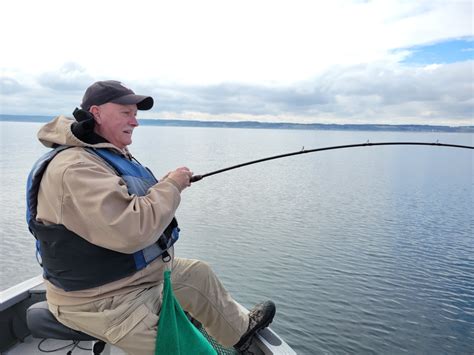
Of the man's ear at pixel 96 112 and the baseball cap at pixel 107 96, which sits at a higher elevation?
the baseball cap at pixel 107 96

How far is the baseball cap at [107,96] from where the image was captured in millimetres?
2466

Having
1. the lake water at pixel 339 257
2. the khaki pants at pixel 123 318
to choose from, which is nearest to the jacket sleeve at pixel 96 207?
the khaki pants at pixel 123 318

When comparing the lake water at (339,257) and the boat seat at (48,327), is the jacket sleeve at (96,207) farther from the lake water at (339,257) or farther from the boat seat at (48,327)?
the lake water at (339,257)

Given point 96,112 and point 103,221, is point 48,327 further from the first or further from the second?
point 96,112

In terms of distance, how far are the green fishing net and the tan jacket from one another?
0.30 m

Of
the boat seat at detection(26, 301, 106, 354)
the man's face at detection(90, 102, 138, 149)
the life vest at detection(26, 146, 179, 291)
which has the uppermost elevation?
the man's face at detection(90, 102, 138, 149)

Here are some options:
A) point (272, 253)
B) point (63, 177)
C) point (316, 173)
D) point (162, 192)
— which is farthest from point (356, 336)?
point (316, 173)

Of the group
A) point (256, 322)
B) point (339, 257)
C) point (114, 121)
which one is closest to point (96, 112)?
point (114, 121)

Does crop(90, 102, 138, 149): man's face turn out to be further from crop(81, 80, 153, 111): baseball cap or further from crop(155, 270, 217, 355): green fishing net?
crop(155, 270, 217, 355): green fishing net

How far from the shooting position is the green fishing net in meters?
2.26

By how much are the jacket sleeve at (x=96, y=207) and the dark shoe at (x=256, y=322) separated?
A: 144cm

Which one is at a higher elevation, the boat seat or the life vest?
the life vest

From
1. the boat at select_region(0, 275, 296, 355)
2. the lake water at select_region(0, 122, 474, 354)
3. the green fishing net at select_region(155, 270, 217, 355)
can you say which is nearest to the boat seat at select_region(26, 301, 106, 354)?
the green fishing net at select_region(155, 270, 217, 355)

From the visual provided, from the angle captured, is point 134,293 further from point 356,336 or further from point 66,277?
point 356,336
